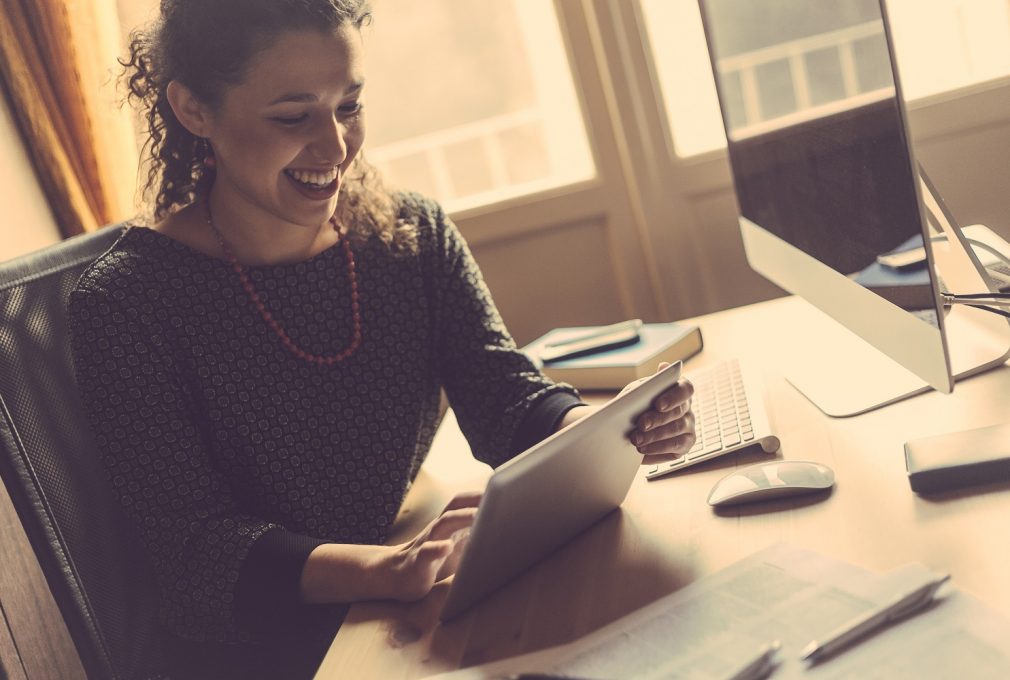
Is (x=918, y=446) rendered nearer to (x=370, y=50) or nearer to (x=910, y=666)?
(x=910, y=666)

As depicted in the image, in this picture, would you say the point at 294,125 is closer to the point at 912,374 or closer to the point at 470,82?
the point at 912,374

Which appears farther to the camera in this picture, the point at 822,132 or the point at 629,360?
the point at 629,360

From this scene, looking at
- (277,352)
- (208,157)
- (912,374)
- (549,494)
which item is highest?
(208,157)

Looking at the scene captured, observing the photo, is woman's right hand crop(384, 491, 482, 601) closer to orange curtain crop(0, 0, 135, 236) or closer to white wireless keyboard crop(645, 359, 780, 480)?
white wireless keyboard crop(645, 359, 780, 480)

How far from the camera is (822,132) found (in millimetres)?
1104

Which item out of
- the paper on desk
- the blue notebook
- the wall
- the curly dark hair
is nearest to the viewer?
the paper on desk

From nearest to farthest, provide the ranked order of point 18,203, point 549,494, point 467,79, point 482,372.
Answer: point 549,494 < point 482,372 < point 18,203 < point 467,79

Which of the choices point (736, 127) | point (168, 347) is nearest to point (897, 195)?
point (736, 127)

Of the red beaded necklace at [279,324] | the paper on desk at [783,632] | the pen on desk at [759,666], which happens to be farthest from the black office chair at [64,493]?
the pen on desk at [759,666]

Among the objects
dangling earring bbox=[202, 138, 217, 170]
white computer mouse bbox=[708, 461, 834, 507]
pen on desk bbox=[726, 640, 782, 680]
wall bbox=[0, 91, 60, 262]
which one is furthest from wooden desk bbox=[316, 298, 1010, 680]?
wall bbox=[0, 91, 60, 262]

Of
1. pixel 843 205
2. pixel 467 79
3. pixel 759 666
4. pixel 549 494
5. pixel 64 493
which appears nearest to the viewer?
pixel 759 666

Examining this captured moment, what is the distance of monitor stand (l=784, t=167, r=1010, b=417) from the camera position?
1174mm

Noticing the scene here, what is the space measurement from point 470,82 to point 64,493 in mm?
2483

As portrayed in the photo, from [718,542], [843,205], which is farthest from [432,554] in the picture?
[843,205]
